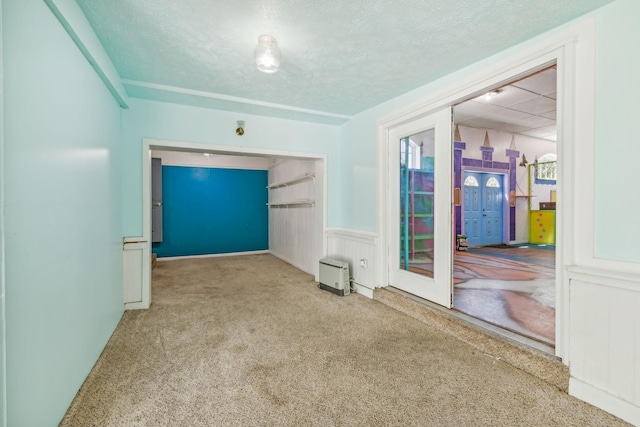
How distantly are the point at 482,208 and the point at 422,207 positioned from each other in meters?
5.09

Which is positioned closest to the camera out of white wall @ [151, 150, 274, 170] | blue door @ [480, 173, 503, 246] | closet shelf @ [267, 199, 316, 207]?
closet shelf @ [267, 199, 316, 207]

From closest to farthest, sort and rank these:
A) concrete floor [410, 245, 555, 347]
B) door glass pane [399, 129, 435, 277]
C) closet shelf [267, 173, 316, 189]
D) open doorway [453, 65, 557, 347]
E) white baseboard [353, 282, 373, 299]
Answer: concrete floor [410, 245, 555, 347] < door glass pane [399, 129, 435, 277] < white baseboard [353, 282, 373, 299] < open doorway [453, 65, 557, 347] < closet shelf [267, 173, 316, 189]

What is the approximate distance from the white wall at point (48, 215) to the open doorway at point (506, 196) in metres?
3.13

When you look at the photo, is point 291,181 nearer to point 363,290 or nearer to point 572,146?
point 363,290

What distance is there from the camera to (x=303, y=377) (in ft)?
6.29

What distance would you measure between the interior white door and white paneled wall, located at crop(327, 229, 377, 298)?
0.86ft

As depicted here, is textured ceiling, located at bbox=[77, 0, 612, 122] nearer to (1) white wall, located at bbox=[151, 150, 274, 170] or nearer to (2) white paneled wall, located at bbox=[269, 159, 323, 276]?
(2) white paneled wall, located at bbox=[269, 159, 323, 276]

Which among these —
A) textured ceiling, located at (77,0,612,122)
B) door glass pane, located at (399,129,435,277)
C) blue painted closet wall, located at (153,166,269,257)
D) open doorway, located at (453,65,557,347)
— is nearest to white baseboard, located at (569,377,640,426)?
open doorway, located at (453,65,557,347)

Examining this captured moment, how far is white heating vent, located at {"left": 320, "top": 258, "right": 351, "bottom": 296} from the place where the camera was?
370 centimetres

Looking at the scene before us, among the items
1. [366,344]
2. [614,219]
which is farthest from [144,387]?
[614,219]

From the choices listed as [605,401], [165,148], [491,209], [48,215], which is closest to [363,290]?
[605,401]

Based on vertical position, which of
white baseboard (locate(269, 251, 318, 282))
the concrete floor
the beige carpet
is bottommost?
the beige carpet

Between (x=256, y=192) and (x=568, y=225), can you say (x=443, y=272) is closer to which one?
(x=568, y=225)

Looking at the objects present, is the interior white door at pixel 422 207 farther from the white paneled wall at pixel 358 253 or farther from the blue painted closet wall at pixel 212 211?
the blue painted closet wall at pixel 212 211
